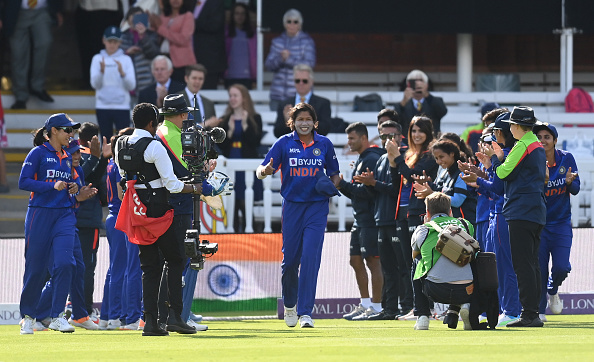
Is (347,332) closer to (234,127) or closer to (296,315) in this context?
(296,315)

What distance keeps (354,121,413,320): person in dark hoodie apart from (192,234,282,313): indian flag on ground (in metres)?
1.66

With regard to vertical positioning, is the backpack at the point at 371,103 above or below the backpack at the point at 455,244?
above

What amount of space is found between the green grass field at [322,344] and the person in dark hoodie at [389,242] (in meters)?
1.40

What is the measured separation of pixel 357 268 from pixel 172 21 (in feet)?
21.9

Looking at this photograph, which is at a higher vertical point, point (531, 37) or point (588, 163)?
point (531, 37)

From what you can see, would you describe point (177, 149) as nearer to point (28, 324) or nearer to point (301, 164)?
point (301, 164)

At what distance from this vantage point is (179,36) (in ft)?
60.9

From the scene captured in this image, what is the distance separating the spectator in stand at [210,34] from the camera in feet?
62.1

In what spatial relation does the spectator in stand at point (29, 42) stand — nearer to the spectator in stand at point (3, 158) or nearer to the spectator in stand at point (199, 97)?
the spectator in stand at point (3, 158)

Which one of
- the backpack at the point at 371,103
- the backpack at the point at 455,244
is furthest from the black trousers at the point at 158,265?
the backpack at the point at 371,103

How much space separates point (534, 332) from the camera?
33.0 feet

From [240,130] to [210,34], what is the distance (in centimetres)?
286

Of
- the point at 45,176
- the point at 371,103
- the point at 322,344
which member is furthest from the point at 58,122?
the point at 371,103

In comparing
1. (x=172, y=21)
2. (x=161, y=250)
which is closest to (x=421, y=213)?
(x=161, y=250)
